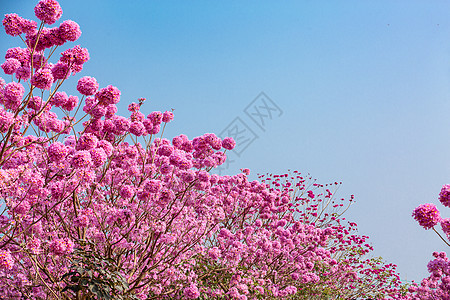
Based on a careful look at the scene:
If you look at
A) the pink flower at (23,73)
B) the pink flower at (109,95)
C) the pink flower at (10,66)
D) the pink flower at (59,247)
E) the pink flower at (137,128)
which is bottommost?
the pink flower at (59,247)

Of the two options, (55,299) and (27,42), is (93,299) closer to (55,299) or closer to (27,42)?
(55,299)

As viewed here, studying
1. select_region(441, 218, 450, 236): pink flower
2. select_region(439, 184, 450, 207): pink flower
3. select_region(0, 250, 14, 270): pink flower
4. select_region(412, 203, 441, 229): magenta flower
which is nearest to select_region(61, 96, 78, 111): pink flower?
select_region(0, 250, 14, 270): pink flower

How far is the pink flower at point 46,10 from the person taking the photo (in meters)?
4.14

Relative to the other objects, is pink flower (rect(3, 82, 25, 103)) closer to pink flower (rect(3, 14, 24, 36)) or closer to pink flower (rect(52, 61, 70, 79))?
pink flower (rect(52, 61, 70, 79))

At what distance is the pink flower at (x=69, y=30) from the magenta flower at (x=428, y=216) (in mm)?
4760

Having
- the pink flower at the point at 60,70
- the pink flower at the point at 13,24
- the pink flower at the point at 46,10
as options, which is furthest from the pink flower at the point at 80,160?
the pink flower at the point at 13,24

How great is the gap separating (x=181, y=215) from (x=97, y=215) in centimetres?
128

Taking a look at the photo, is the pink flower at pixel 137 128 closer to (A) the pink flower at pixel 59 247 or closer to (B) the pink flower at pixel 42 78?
(B) the pink flower at pixel 42 78

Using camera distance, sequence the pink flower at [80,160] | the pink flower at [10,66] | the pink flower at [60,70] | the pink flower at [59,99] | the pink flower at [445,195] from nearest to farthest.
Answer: the pink flower at [80,160] < the pink flower at [10,66] < the pink flower at [445,195] < the pink flower at [60,70] < the pink flower at [59,99]

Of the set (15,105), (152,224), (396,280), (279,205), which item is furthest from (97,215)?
(396,280)

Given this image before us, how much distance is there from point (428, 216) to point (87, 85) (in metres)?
4.48

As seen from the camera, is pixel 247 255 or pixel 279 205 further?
pixel 279 205

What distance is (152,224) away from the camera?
16.0 ft

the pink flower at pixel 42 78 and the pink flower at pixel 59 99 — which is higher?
the pink flower at pixel 59 99
